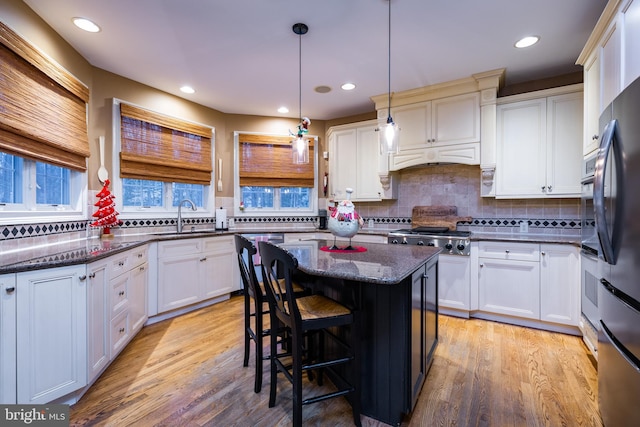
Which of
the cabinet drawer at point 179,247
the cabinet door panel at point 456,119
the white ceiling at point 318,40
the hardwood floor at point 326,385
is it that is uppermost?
the white ceiling at point 318,40

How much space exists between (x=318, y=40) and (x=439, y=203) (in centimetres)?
234

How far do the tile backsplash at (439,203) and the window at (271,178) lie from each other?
0.19 meters

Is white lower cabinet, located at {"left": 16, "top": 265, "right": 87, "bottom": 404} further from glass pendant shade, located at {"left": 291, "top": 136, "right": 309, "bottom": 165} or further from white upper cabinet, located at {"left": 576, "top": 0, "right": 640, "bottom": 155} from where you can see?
white upper cabinet, located at {"left": 576, "top": 0, "right": 640, "bottom": 155}

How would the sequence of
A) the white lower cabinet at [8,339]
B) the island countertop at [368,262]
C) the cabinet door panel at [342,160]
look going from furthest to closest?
the cabinet door panel at [342,160] → the white lower cabinet at [8,339] → the island countertop at [368,262]

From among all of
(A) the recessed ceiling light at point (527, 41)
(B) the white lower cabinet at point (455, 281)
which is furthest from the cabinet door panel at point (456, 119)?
(B) the white lower cabinet at point (455, 281)

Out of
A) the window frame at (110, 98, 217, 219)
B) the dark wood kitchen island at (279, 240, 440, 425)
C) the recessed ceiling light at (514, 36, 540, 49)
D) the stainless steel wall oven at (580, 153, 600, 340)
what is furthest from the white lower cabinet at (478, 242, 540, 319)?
the window frame at (110, 98, 217, 219)

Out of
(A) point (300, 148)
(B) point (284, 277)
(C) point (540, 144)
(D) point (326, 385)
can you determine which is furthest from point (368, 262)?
(C) point (540, 144)

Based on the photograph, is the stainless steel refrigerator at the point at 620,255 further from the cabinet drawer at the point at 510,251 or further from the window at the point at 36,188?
the window at the point at 36,188

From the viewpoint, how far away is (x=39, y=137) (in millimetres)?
2121

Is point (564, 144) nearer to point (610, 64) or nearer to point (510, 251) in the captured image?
point (510, 251)

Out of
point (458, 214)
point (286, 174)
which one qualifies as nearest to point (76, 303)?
point (286, 174)

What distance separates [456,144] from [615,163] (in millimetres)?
2082

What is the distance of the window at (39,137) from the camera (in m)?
1.92

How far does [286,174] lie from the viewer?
175 inches
